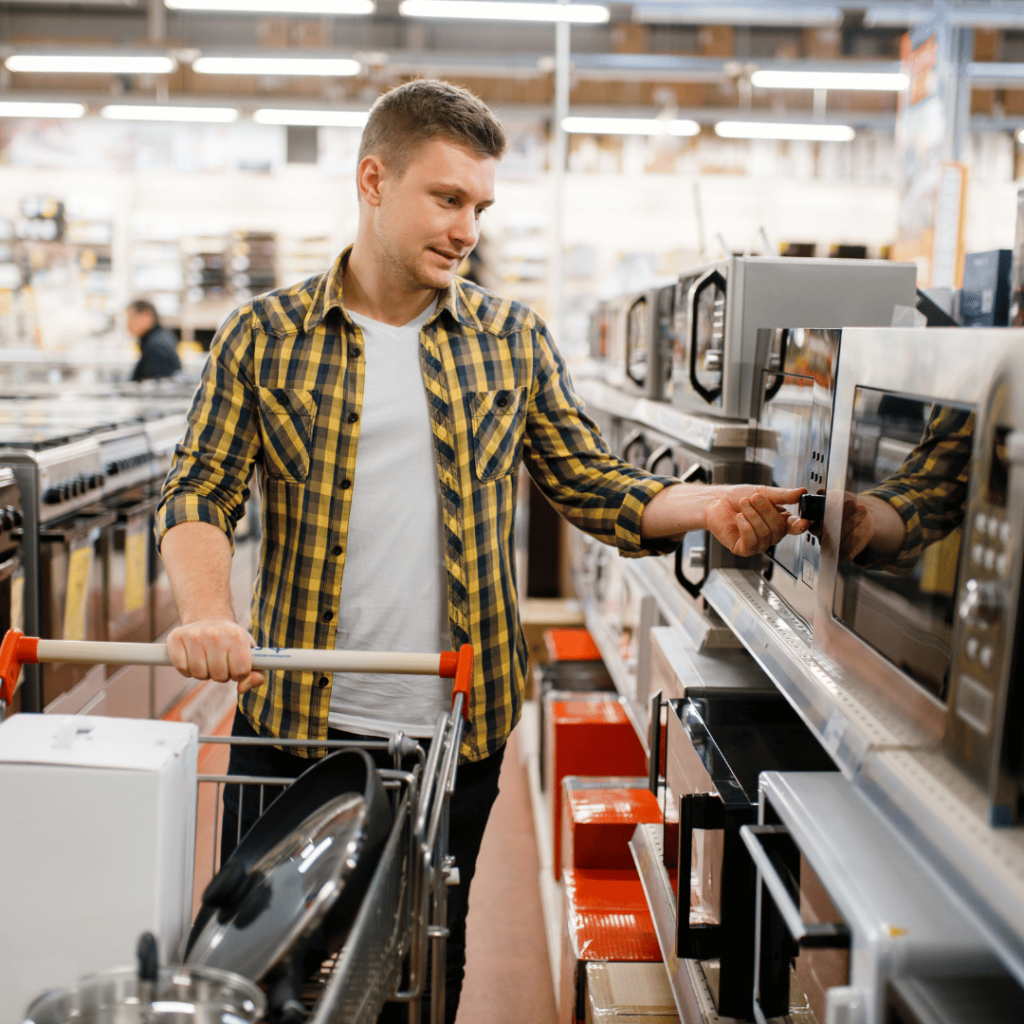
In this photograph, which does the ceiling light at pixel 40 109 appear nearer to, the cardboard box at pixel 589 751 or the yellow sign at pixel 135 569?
the yellow sign at pixel 135 569

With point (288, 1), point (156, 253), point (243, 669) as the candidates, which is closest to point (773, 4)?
point (288, 1)

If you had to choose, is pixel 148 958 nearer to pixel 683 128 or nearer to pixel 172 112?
pixel 172 112

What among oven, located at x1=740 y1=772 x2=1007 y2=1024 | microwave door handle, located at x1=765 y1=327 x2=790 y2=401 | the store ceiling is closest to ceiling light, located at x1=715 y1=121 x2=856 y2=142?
the store ceiling

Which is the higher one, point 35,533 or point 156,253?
point 156,253

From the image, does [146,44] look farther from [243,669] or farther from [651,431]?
[243,669]

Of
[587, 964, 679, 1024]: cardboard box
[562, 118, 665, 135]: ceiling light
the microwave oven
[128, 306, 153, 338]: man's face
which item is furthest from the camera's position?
[562, 118, 665, 135]: ceiling light

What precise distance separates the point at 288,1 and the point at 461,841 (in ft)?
18.1

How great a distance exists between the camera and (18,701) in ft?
9.05

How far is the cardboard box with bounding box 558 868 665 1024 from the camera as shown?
6.72 feet

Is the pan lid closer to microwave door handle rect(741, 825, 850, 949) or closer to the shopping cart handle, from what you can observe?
the shopping cart handle

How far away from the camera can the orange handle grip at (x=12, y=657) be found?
4.15 ft

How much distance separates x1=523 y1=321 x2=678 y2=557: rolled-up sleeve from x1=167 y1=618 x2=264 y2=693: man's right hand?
0.72 metres

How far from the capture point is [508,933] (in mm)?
2908

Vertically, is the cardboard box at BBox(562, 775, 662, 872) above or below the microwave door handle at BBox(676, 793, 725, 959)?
below
